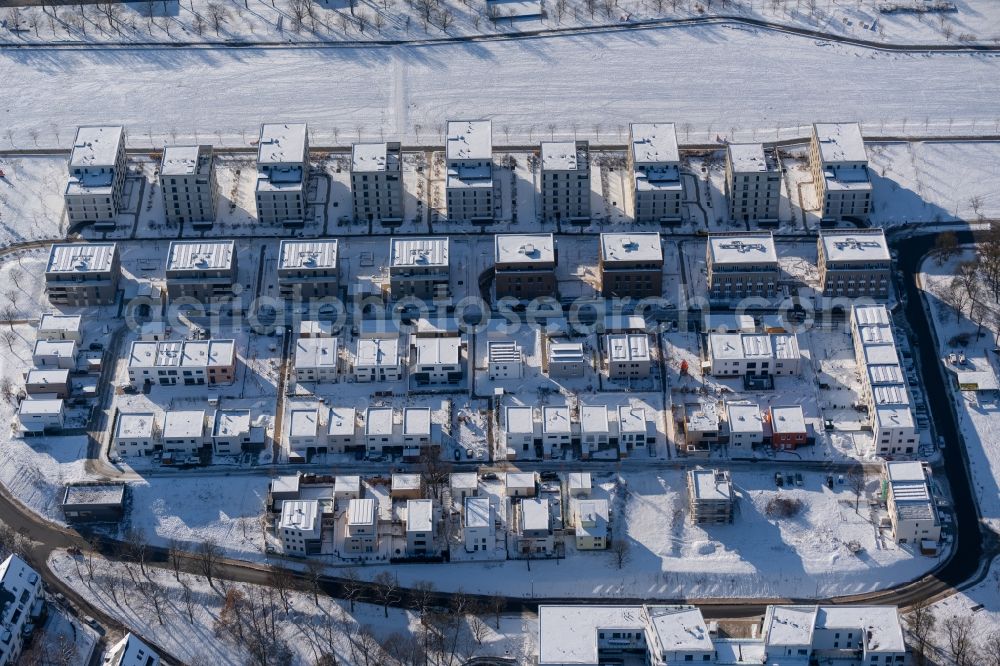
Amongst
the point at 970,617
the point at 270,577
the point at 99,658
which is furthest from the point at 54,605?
the point at 970,617

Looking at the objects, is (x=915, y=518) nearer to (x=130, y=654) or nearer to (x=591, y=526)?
(x=591, y=526)

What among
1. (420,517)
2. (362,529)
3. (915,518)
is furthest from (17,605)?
(915,518)

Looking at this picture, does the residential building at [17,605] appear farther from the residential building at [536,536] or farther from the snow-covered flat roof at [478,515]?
the residential building at [536,536]

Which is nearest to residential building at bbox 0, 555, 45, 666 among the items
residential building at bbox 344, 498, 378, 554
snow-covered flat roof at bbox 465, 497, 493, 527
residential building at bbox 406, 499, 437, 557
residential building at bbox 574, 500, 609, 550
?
residential building at bbox 344, 498, 378, 554

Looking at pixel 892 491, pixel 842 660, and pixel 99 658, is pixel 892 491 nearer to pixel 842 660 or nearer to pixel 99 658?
pixel 842 660

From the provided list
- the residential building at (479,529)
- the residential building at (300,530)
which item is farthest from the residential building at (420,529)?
the residential building at (300,530)

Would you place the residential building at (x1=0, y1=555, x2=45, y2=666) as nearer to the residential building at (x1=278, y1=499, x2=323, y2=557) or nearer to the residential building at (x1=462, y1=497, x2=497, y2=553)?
the residential building at (x1=278, y1=499, x2=323, y2=557)
